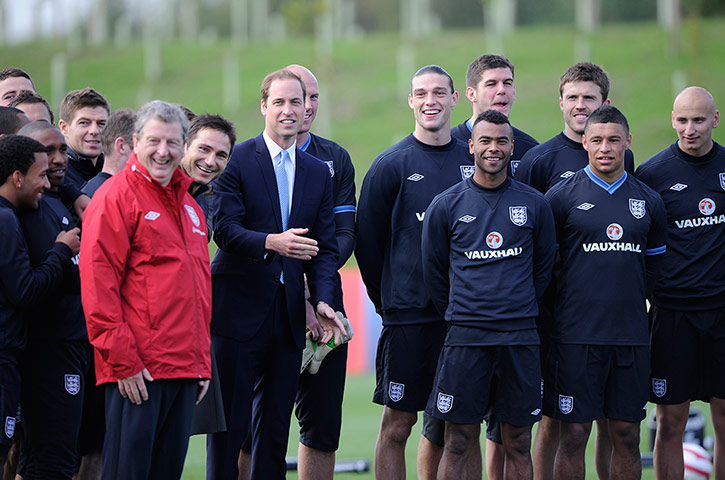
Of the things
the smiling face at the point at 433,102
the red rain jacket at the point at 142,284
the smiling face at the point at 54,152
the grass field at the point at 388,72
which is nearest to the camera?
the red rain jacket at the point at 142,284

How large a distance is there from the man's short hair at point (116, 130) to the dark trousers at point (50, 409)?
123 centimetres

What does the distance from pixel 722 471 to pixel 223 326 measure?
11.8ft

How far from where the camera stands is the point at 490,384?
5.99m

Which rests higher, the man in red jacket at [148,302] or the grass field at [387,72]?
the grass field at [387,72]

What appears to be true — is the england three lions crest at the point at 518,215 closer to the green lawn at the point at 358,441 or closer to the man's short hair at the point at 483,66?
the man's short hair at the point at 483,66

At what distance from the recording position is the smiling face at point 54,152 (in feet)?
18.0

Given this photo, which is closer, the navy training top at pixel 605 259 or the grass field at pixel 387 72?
the navy training top at pixel 605 259

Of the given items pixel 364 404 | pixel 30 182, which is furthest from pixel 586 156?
pixel 364 404

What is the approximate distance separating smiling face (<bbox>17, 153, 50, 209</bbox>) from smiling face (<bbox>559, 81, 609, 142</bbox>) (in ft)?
11.5

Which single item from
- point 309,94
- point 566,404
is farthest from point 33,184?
point 566,404

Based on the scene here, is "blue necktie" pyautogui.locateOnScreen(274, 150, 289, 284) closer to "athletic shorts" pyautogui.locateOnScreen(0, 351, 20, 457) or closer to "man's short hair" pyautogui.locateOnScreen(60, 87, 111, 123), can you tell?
"man's short hair" pyautogui.locateOnScreen(60, 87, 111, 123)

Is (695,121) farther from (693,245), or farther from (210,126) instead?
(210,126)

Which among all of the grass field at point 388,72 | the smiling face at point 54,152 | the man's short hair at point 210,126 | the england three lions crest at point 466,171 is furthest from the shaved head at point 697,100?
the grass field at point 388,72

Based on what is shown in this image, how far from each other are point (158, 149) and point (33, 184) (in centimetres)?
81
